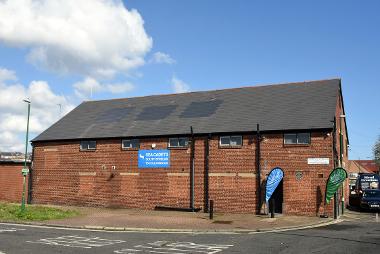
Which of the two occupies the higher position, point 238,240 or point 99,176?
point 99,176

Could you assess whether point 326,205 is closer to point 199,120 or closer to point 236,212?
point 236,212

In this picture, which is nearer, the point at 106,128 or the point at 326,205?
the point at 326,205

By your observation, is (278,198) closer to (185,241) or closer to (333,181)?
(333,181)

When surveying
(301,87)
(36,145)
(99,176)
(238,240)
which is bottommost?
(238,240)

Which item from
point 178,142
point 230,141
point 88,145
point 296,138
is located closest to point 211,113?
point 178,142

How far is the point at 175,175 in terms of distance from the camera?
27.8 m

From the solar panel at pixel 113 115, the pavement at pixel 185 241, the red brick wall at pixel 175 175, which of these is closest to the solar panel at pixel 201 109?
the red brick wall at pixel 175 175

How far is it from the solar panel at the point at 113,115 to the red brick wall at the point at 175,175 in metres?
2.64

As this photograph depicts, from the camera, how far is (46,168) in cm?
3294

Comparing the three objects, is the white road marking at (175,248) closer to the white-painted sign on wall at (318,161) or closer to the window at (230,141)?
the white-painted sign on wall at (318,161)

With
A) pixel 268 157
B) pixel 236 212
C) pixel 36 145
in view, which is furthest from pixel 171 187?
pixel 36 145

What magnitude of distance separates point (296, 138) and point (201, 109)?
7.82 m

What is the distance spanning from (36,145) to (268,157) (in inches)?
734

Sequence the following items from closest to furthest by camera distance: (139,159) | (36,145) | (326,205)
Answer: (326,205)
(139,159)
(36,145)
